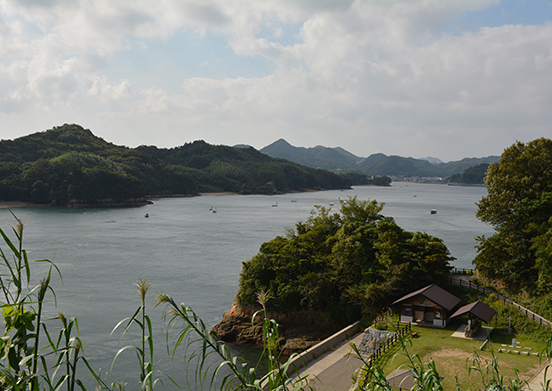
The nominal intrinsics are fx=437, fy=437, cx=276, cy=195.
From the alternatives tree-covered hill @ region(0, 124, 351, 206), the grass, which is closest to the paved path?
the grass

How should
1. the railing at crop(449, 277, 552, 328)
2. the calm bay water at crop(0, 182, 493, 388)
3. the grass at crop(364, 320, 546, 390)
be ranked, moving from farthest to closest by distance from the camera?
the calm bay water at crop(0, 182, 493, 388) < the railing at crop(449, 277, 552, 328) < the grass at crop(364, 320, 546, 390)

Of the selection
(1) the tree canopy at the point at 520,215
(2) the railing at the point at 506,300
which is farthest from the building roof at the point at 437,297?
(1) the tree canopy at the point at 520,215

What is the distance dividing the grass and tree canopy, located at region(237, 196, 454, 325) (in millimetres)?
3967

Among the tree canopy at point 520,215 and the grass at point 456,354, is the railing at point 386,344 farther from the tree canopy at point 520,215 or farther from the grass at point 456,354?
the tree canopy at point 520,215

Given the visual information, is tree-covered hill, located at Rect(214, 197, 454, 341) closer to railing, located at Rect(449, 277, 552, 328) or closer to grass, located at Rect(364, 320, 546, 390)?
railing, located at Rect(449, 277, 552, 328)

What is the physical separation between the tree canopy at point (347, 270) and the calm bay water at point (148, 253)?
5486 mm

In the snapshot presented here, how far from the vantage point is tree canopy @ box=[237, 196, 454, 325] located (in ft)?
85.9

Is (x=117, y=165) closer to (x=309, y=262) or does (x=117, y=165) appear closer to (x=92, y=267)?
(x=92, y=267)

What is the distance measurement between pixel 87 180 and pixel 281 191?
89.8 metres

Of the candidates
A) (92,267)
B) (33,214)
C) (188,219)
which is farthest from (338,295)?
(33,214)

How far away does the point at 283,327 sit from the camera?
91.1 feet

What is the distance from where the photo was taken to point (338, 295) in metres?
27.9

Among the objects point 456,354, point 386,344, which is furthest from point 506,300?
point 386,344

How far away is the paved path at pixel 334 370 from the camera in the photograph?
17.2m
